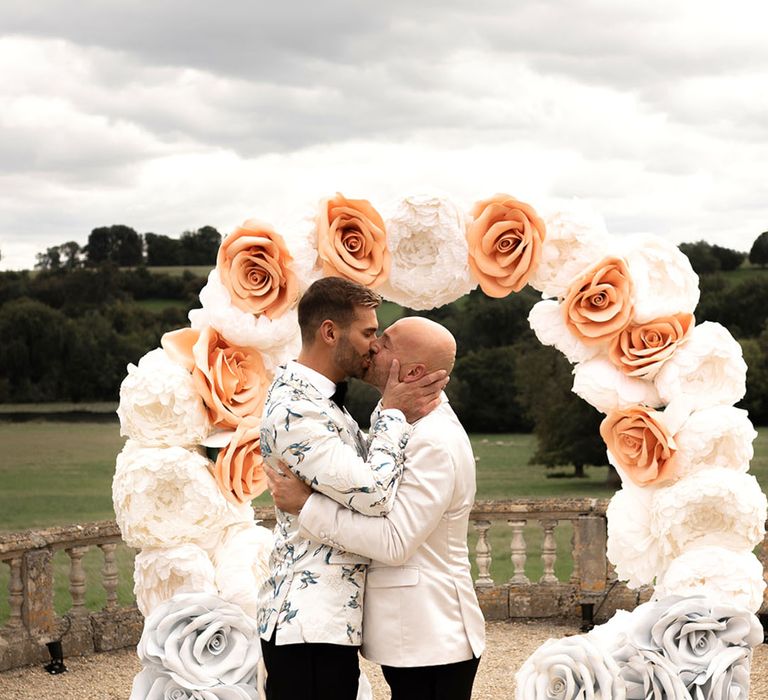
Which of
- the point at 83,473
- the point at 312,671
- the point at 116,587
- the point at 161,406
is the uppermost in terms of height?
the point at 161,406

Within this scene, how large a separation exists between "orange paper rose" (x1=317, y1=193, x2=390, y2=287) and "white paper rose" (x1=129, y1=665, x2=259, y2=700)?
200cm

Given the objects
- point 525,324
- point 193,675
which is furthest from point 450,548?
point 525,324

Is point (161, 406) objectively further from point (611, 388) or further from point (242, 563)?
point (611, 388)

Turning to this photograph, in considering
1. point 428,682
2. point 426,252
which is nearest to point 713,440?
point 426,252

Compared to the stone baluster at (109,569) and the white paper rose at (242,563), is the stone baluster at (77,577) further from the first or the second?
the white paper rose at (242,563)

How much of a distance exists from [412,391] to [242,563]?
2.20 metres

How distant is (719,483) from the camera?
5.17 m

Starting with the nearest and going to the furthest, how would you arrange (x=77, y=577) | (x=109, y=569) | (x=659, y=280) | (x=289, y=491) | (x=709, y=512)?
(x=289, y=491)
(x=709, y=512)
(x=659, y=280)
(x=77, y=577)
(x=109, y=569)

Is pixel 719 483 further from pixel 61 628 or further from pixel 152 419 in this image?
pixel 61 628

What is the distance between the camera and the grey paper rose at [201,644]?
4613mm

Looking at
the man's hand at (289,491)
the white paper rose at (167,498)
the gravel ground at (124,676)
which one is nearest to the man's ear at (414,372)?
the man's hand at (289,491)

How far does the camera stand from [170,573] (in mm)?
5262

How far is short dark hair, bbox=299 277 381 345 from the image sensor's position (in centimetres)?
340

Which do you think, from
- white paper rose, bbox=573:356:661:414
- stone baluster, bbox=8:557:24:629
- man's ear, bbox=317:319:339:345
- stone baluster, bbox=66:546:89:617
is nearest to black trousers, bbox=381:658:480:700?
man's ear, bbox=317:319:339:345
